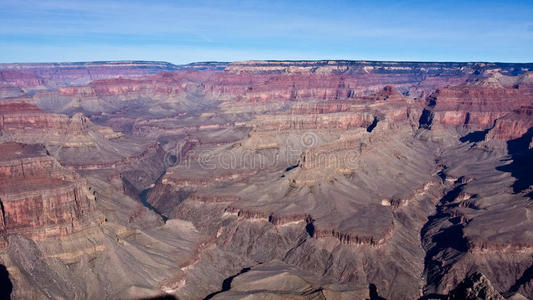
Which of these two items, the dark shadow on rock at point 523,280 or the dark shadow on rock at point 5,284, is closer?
the dark shadow on rock at point 5,284

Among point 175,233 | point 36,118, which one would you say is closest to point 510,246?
point 175,233

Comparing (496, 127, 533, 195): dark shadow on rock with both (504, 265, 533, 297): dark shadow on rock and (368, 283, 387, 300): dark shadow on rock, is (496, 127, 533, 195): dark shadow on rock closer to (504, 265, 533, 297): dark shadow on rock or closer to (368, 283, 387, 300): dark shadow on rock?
(504, 265, 533, 297): dark shadow on rock

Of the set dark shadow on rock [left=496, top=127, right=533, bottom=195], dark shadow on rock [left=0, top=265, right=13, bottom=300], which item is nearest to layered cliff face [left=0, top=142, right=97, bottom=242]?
dark shadow on rock [left=0, top=265, right=13, bottom=300]

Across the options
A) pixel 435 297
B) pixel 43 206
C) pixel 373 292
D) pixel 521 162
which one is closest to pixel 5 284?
pixel 43 206

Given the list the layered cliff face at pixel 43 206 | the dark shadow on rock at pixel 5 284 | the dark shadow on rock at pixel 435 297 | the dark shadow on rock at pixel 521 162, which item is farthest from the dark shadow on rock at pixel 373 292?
the dark shadow on rock at pixel 521 162

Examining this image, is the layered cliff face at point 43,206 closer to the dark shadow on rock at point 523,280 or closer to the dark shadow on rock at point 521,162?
the dark shadow on rock at point 523,280
